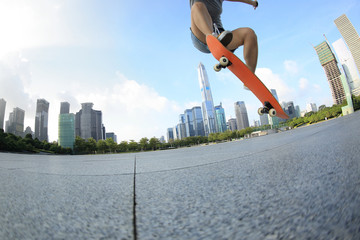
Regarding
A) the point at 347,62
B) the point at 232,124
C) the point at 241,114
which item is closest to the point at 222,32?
the point at 347,62

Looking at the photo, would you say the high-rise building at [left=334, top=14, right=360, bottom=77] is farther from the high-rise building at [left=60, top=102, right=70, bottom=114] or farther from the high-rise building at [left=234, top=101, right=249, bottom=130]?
the high-rise building at [left=60, top=102, right=70, bottom=114]

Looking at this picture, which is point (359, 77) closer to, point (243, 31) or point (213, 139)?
point (213, 139)

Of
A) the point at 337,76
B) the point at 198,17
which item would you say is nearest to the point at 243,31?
the point at 198,17

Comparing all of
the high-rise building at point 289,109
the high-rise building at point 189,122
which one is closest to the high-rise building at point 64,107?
the high-rise building at point 189,122

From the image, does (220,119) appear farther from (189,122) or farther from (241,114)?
(189,122)

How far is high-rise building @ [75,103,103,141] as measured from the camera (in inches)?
2393

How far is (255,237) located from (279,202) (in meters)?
0.12

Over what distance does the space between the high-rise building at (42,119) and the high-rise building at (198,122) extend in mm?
61268

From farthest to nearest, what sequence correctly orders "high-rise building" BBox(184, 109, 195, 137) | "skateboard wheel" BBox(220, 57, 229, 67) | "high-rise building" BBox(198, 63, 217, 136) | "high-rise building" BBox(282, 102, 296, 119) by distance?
"high-rise building" BBox(184, 109, 195, 137), "high-rise building" BBox(198, 63, 217, 136), "high-rise building" BBox(282, 102, 296, 119), "skateboard wheel" BBox(220, 57, 229, 67)

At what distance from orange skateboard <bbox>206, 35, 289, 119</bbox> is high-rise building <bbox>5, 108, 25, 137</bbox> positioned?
63.5 meters

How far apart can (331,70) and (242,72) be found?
7001 centimetres

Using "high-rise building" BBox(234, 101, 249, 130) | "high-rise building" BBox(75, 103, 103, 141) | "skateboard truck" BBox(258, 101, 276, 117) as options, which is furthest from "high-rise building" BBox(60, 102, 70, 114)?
"skateboard truck" BBox(258, 101, 276, 117)

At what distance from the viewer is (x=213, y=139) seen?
131ft

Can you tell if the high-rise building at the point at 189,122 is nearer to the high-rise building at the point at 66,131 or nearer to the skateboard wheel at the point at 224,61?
the high-rise building at the point at 66,131
